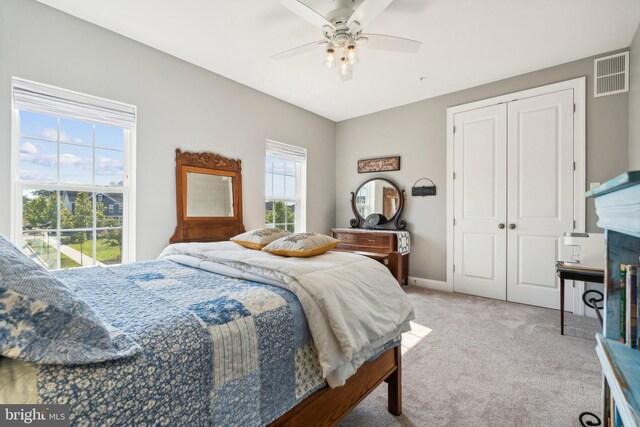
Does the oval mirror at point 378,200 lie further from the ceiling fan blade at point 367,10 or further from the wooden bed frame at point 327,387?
the ceiling fan blade at point 367,10

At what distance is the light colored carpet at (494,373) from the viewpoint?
1.58m

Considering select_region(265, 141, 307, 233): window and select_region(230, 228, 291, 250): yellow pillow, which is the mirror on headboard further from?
select_region(230, 228, 291, 250): yellow pillow

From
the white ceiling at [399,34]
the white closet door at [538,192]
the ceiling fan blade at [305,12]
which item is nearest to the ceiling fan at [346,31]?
the ceiling fan blade at [305,12]

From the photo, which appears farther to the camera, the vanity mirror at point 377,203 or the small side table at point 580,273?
the vanity mirror at point 377,203

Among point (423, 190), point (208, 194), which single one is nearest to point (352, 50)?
point (208, 194)

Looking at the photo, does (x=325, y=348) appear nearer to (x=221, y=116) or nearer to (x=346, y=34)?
(x=346, y=34)

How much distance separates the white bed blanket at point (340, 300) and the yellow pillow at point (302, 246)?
0.08 metres

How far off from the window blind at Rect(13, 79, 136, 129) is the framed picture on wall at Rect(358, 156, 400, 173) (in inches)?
127

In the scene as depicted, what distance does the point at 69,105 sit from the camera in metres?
2.36

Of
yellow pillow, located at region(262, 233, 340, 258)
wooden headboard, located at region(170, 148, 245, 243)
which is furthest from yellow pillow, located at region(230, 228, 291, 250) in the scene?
wooden headboard, located at region(170, 148, 245, 243)

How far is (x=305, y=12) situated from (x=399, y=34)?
3.47 ft

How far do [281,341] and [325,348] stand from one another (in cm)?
18

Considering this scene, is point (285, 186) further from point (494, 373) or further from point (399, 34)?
point (494, 373)

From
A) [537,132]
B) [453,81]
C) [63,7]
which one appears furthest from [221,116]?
[537,132]
